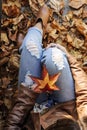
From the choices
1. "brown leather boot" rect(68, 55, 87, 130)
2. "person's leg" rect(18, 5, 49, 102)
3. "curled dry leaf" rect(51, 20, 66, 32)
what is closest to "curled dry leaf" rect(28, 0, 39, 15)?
"curled dry leaf" rect(51, 20, 66, 32)

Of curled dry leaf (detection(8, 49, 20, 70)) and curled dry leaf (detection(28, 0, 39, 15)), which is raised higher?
curled dry leaf (detection(28, 0, 39, 15))

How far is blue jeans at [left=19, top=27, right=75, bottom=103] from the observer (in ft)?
5.78

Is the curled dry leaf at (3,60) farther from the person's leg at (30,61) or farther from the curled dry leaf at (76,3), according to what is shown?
the curled dry leaf at (76,3)

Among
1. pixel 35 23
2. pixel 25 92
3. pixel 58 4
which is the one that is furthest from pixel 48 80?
pixel 58 4

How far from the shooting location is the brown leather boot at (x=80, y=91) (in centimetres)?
158

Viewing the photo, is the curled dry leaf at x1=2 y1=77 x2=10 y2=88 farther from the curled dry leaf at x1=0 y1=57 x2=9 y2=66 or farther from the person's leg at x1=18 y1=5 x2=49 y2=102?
the person's leg at x1=18 y1=5 x2=49 y2=102

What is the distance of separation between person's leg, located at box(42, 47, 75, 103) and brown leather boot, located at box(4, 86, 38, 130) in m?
0.13

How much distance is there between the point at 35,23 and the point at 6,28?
19 centimetres

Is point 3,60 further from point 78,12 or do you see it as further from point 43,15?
point 78,12

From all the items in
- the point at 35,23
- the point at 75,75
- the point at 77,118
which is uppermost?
the point at 35,23

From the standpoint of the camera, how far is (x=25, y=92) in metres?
1.75

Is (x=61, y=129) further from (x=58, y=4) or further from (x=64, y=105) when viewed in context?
(x=58, y=4)

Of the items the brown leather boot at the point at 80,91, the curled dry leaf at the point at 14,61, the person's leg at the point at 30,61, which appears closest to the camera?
the brown leather boot at the point at 80,91

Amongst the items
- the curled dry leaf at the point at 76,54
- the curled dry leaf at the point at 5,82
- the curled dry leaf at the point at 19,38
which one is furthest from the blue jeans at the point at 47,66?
the curled dry leaf at the point at 76,54
